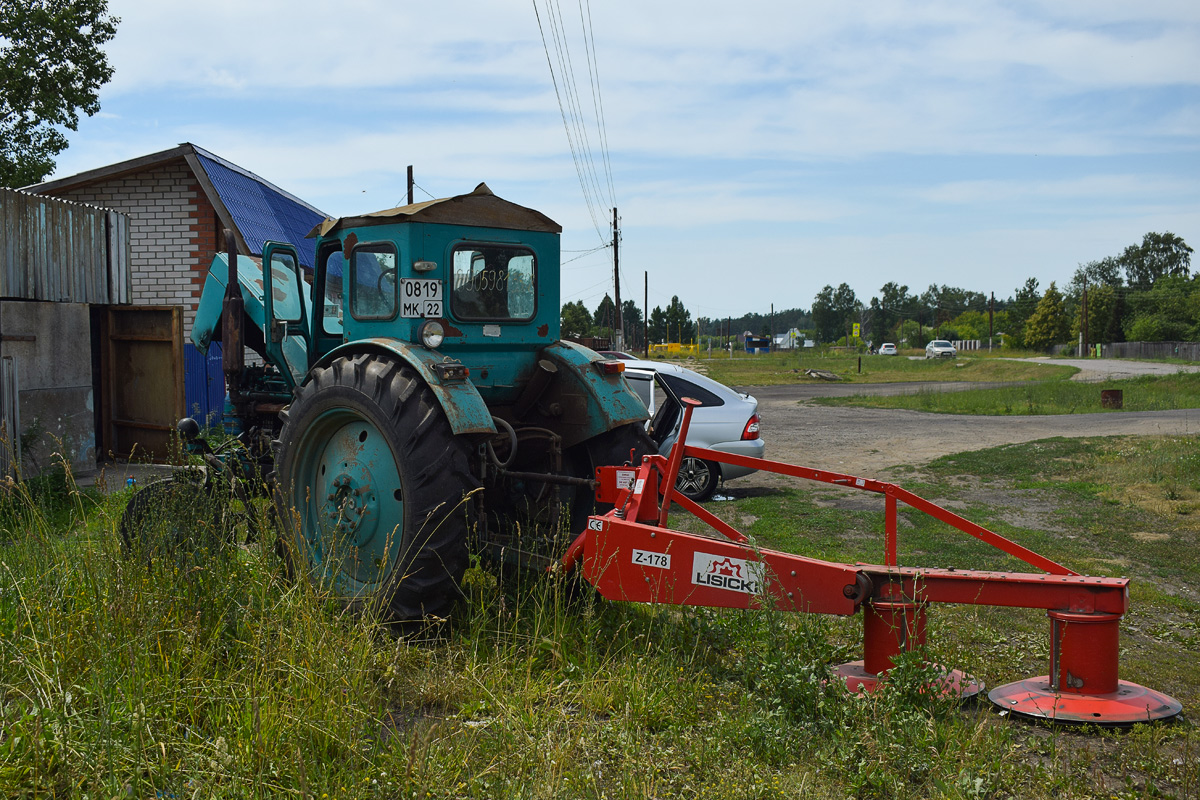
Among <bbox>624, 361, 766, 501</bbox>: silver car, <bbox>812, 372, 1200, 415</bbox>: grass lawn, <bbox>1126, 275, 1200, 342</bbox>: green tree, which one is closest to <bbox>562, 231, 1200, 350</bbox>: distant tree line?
<bbox>1126, 275, 1200, 342</bbox>: green tree

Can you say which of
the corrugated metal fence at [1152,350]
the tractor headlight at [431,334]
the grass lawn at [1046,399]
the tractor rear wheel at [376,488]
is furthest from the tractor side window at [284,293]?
the corrugated metal fence at [1152,350]

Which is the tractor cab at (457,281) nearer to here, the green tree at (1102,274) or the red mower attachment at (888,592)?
the red mower attachment at (888,592)

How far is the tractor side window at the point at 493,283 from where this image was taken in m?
5.59

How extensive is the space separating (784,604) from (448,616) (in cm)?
175

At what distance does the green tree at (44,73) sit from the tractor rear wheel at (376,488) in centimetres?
2568

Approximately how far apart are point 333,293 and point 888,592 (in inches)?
167

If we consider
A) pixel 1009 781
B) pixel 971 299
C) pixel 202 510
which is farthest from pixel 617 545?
pixel 971 299

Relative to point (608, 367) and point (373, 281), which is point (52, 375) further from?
point (608, 367)

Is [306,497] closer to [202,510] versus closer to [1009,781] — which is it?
[202,510]

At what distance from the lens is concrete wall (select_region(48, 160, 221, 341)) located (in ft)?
45.6

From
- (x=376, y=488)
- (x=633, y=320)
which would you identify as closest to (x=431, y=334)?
(x=376, y=488)

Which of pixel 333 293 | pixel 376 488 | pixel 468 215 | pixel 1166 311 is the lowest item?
pixel 376 488

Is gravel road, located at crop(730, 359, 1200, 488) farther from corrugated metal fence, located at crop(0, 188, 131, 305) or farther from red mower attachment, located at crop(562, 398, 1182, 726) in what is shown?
corrugated metal fence, located at crop(0, 188, 131, 305)

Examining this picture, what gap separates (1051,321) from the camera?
82562 millimetres
